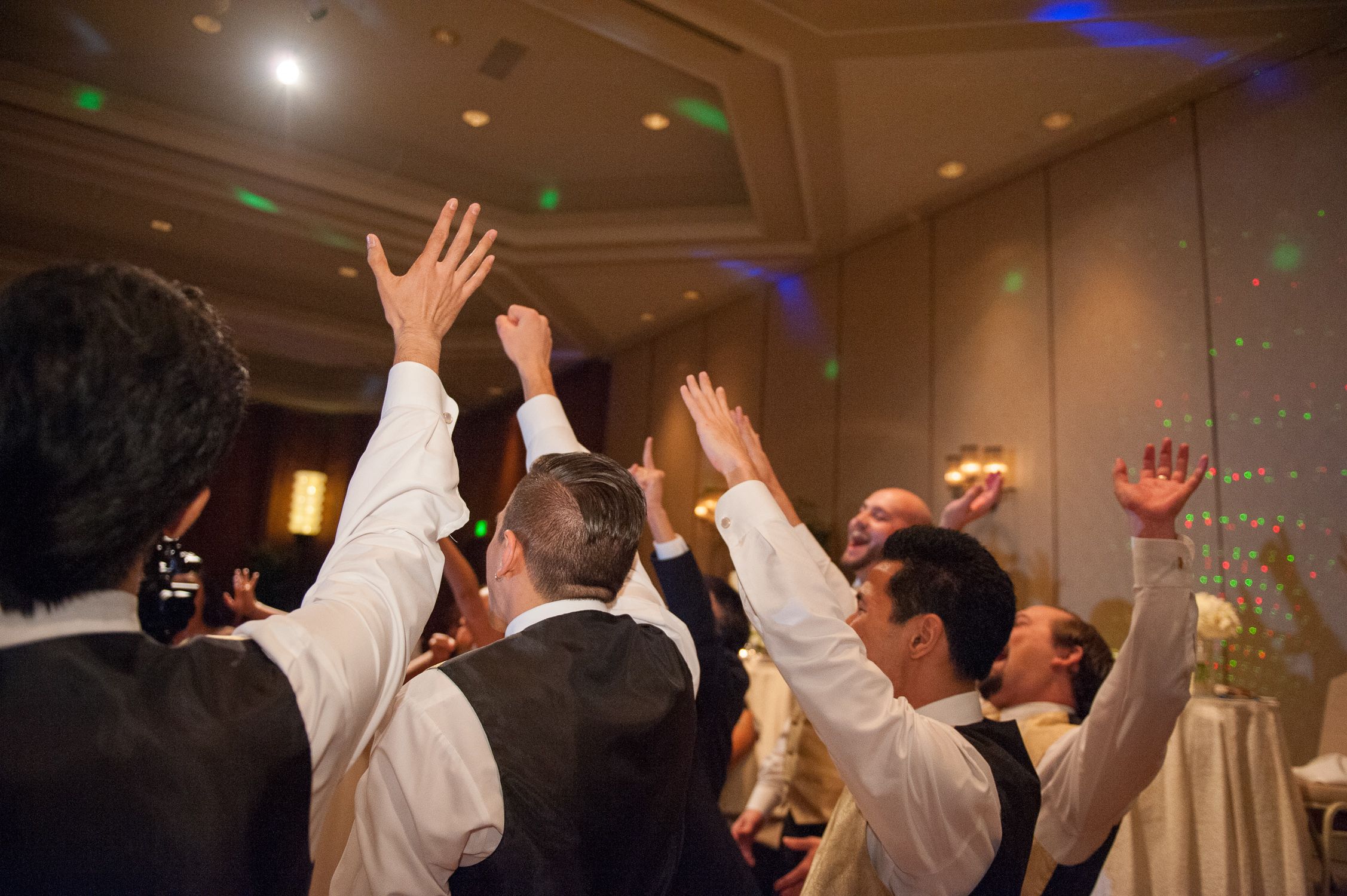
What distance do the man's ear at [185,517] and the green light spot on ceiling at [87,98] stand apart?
519cm

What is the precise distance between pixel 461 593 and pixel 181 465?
170 centimetres

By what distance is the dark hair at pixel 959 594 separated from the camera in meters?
1.42

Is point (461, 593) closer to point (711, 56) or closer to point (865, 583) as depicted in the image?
point (865, 583)

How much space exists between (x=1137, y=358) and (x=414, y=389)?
4008mm

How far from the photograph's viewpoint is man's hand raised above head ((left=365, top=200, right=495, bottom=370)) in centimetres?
103

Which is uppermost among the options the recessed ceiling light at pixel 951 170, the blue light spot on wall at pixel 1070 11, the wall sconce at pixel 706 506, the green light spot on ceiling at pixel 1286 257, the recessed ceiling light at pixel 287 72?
the recessed ceiling light at pixel 287 72

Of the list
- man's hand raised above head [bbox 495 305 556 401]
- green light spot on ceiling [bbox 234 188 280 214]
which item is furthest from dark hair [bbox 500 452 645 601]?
green light spot on ceiling [bbox 234 188 280 214]

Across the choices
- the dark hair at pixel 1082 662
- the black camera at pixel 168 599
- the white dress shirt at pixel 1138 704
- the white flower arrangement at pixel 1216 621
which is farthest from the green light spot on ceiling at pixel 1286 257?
the black camera at pixel 168 599

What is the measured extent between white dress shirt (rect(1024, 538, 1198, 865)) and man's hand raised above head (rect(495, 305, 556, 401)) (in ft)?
3.48

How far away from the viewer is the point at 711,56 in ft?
13.1

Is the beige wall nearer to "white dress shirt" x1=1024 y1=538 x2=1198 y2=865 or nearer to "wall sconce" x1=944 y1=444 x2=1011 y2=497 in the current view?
"wall sconce" x1=944 y1=444 x2=1011 y2=497

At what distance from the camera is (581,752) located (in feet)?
3.54

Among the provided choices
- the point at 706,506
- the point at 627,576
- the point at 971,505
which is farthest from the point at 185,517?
the point at 706,506

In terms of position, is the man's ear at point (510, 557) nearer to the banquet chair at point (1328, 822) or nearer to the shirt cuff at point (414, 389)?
the shirt cuff at point (414, 389)
